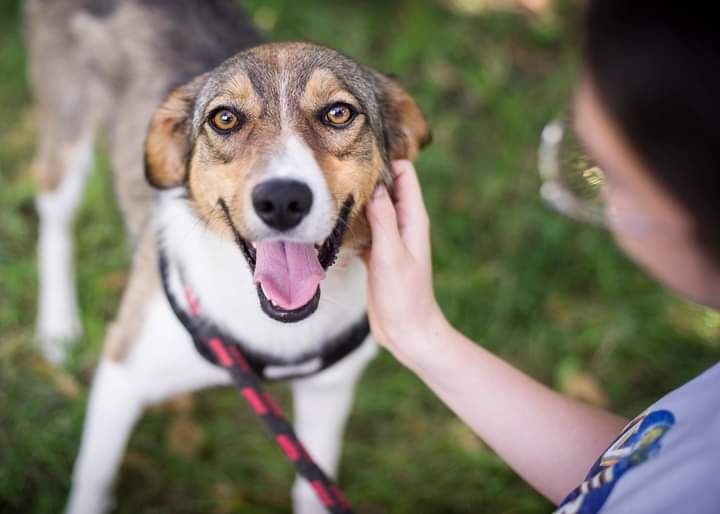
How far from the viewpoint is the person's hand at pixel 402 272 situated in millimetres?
1969

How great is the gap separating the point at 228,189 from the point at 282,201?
1.01 feet

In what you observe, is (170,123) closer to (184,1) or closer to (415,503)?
(184,1)

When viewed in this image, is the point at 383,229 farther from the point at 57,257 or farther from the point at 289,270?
the point at 57,257

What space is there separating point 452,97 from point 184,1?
2132 millimetres

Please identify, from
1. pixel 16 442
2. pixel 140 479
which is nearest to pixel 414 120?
pixel 140 479

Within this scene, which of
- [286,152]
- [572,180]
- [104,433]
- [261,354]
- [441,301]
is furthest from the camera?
[441,301]

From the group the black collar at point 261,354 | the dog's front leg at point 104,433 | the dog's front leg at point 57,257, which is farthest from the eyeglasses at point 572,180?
the dog's front leg at point 57,257

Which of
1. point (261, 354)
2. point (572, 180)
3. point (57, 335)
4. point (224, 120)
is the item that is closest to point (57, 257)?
point (57, 335)

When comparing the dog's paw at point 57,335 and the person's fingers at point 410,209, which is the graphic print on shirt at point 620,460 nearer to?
the person's fingers at point 410,209

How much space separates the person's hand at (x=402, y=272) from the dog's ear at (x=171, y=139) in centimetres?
75

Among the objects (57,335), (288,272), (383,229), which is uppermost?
(383,229)

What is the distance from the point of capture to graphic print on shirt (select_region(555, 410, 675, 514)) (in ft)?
5.07

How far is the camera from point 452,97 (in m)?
4.79

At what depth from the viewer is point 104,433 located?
8.82 feet
